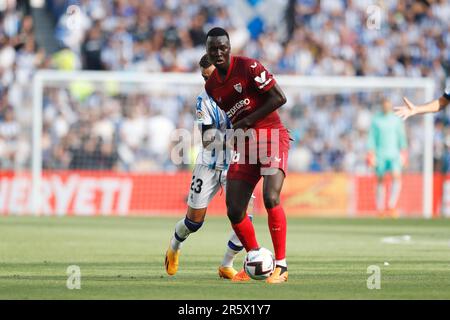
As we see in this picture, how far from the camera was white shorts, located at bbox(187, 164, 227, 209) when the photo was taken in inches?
465

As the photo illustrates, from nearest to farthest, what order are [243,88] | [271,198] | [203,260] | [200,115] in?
[271,198] → [243,88] → [200,115] → [203,260]

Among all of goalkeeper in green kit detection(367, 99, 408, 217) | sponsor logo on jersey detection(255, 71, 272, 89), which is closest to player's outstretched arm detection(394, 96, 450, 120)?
sponsor logo on jersey detection(255, 71, 272, 89)

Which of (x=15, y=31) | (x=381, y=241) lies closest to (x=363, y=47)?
(x=15, y=31)

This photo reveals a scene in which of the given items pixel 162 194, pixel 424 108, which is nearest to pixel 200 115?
pixel 424 108

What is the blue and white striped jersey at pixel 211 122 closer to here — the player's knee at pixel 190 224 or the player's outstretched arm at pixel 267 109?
the player's knee at pixel 190 224

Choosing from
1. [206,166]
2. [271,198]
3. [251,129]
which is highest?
[251,129]

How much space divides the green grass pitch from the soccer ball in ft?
0.49

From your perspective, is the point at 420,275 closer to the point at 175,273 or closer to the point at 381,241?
the point at 175,273

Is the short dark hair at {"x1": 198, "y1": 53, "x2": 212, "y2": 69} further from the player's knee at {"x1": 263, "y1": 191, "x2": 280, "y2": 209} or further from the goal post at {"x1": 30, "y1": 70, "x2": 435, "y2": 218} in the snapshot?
the goal post at {"x1": 30, "y1": 70, "x2": 435, "y2": 218}

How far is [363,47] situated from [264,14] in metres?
3.11

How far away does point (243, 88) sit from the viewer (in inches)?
433

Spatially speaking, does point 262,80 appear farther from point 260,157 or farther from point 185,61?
point 185,61

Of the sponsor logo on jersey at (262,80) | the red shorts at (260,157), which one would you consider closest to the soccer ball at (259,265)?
the red shorts at (260,157)

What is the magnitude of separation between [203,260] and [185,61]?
55.6ft
